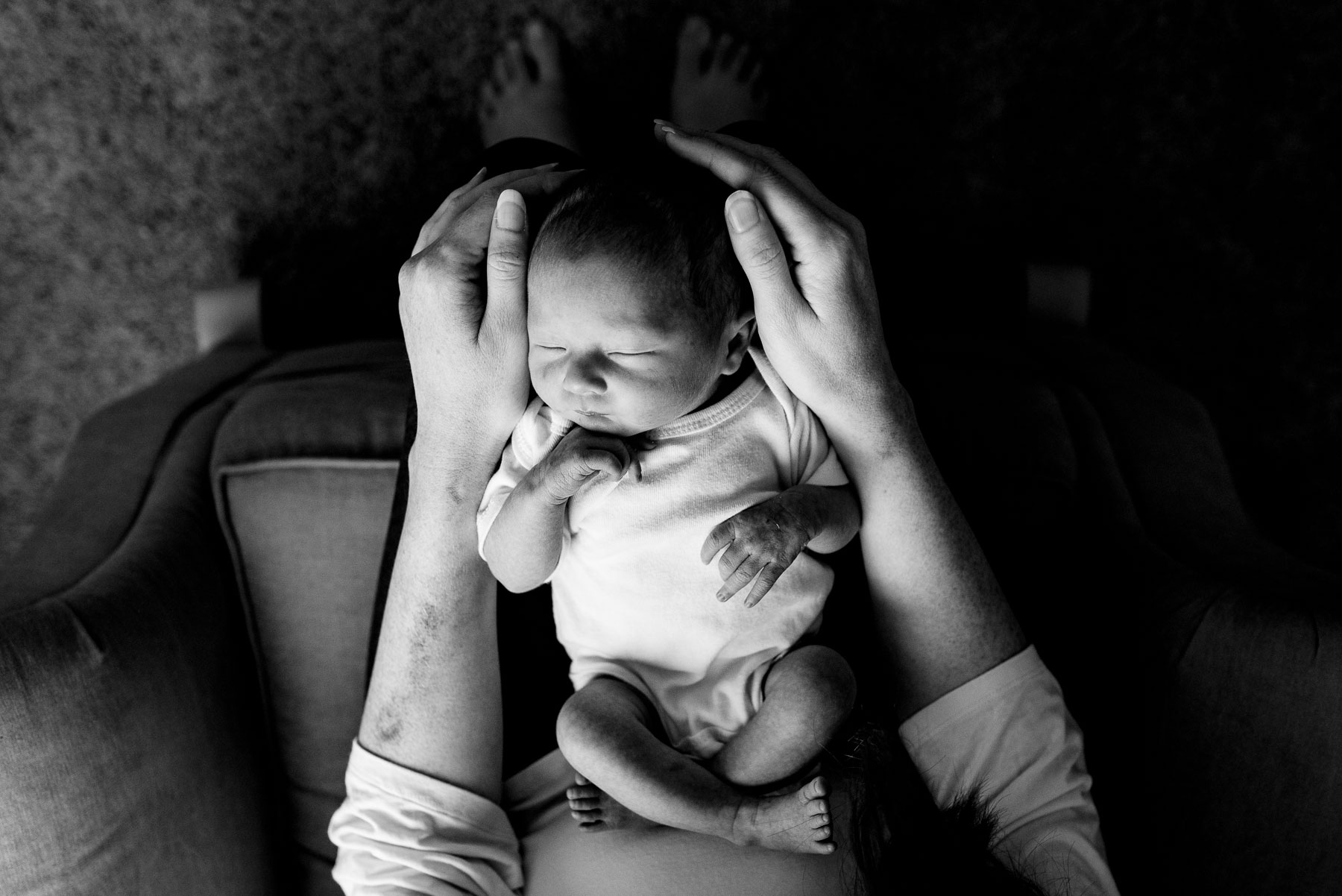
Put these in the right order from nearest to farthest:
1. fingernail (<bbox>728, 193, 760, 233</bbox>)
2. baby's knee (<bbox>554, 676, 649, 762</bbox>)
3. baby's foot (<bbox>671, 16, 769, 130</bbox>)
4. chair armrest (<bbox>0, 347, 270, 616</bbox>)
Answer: fingernail (<bbox>728, 193, 760, 233</bbox>)
baby's knee (<bbox>554, 676, 649, 762</bbox>)
chair armrest (<bbox>0, 347, 270, 616</bbox>)
baby's foot (<bbox>671, 16, 769, 130</bbox>)

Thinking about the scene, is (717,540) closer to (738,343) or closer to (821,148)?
(738,343)

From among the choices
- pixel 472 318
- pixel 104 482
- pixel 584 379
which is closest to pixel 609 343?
pixel 584 379

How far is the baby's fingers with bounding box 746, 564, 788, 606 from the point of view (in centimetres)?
87

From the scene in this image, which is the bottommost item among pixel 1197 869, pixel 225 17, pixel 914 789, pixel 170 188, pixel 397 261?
pixel 1197 869

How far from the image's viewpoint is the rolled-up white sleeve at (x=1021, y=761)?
93 cm

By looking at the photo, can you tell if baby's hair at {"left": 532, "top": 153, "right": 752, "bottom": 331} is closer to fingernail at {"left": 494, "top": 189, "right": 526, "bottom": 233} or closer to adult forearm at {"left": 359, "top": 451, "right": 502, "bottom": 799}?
fingernail at {"left": 494, "top": 189, "right": 526, "bottom": 233}

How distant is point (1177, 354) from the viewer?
5.49 feet

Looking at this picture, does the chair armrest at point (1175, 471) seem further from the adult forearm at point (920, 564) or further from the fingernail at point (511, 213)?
the fingernail at point (511, 213)

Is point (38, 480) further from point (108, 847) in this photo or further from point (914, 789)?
point (914, 789)

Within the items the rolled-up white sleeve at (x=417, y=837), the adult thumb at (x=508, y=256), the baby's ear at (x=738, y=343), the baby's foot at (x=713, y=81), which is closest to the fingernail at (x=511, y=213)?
the adult thumb at (x=508, y=256)

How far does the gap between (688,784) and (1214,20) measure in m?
1.54

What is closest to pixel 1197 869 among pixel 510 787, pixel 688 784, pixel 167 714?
pixel 688 784

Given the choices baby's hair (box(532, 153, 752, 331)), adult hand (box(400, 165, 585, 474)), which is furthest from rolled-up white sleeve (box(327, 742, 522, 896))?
baby's hair (box(532, 153, 752, 331))

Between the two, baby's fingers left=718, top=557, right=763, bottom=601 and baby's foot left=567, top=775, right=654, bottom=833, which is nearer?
baby's fingers left=718, top=557, right=763, bottom=601
